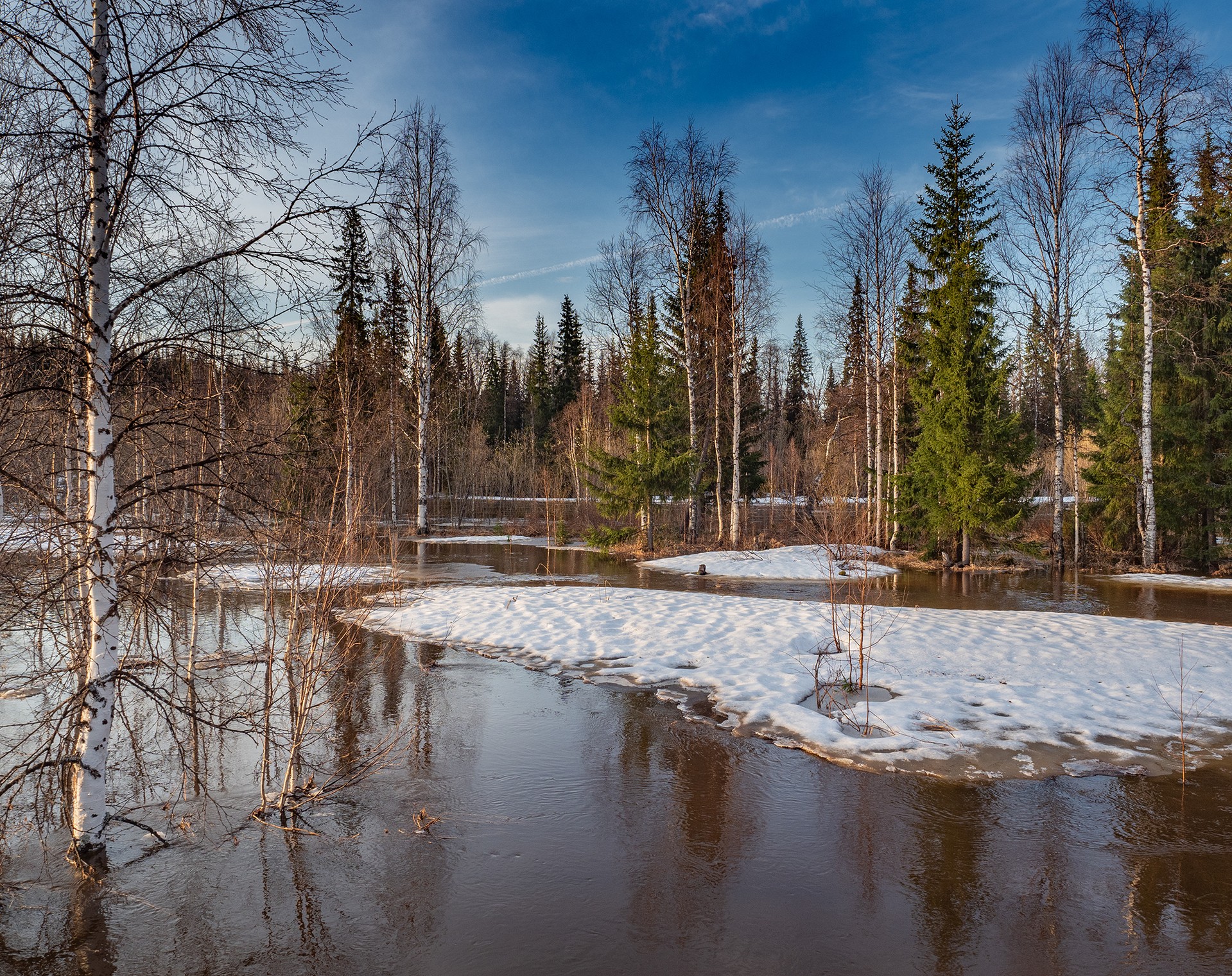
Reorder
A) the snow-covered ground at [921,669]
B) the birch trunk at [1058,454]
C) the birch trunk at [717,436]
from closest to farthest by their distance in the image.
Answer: the snow-covered ground at [921,669] < the birch trunk at [1058,454] < the birch trunk at [717,436]

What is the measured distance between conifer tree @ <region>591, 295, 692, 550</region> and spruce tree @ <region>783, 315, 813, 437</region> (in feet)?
138

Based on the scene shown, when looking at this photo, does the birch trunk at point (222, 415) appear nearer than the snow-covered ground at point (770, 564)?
Yes

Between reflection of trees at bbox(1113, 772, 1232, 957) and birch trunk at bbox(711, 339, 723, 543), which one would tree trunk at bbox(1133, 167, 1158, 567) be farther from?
reflection of trees at bbox(1113, 772, 1232, 957)

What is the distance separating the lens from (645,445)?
23.8m

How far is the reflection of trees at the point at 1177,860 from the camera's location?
4074 mm

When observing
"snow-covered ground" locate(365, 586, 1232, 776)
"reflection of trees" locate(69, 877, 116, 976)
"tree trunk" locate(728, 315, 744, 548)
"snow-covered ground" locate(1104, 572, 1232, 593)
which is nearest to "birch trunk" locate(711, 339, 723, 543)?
"tree trunk" locate(728, 315, 744, 548)

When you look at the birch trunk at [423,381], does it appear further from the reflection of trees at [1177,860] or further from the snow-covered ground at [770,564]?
the reflection of trees at [1177,860]

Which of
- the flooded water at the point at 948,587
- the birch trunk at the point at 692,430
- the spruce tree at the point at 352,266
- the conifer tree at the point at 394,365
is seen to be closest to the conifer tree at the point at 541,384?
the conifer tree at the point at 394,365

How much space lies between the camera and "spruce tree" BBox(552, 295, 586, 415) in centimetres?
5556

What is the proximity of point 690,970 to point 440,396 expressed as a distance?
37534 mm

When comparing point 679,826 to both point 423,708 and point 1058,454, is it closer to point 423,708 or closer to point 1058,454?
point 423,708

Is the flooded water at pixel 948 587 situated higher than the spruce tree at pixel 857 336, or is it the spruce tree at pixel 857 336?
the spruce tree at pixel 857 336

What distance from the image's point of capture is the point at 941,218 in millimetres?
21359

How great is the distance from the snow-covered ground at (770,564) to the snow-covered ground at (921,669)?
531 cm
